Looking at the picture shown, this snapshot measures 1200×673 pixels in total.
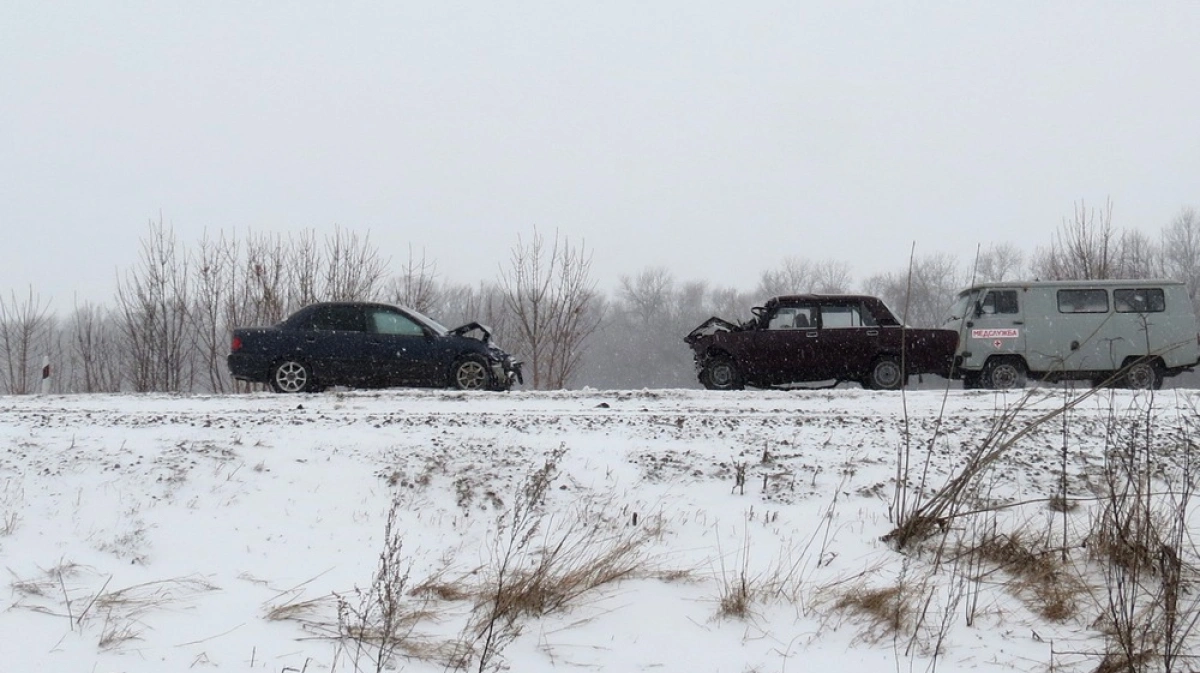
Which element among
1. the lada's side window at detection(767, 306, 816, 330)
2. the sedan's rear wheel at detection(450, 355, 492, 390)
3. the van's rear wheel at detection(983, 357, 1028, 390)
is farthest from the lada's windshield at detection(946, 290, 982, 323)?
the sedan's rear wheel at detection(450, 355, 492, 390)

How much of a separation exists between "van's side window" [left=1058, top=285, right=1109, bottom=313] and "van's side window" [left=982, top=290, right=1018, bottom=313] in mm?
896

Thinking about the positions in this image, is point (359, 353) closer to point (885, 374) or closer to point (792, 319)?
point (792, 319)

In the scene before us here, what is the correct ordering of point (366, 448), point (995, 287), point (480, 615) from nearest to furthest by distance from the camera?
point (480, 615) → point (366, 448) → point (995, 287)

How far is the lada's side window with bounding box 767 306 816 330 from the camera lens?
1438 centimetres

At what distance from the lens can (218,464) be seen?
23.2 ft

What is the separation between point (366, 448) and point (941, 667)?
16.4ft

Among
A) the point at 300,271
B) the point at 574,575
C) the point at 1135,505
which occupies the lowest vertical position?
the point at 574,575

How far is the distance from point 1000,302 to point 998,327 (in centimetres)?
49

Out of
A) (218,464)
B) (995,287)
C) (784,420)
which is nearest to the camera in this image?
(218,464)

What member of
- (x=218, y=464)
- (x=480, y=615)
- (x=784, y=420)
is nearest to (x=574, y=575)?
(x=480, y=615)

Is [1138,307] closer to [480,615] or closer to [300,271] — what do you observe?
[480,615]

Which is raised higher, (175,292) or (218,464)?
(175,292)

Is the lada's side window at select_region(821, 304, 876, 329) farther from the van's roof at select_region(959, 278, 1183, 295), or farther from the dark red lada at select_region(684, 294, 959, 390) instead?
the van's roof at select_region(959, 278, 1183, 295)

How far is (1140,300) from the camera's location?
15.5 meters
